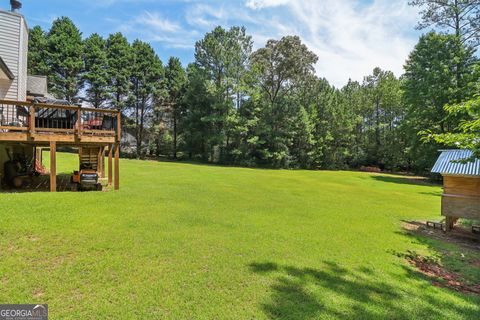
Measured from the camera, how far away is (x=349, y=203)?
445 inches

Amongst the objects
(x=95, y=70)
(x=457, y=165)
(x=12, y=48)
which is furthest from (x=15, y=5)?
(x=95, y=70)

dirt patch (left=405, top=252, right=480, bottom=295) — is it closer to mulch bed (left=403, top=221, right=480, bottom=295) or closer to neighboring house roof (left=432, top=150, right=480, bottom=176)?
mulch bed (left=403, top=221, right=480, bottom=295)

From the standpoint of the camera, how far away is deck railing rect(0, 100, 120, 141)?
28.7 feet

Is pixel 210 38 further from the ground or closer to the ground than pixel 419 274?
further from the ground

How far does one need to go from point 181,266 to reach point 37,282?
1948 millimetres

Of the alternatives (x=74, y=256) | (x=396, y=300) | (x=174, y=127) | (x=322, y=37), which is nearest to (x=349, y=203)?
(x=396, y=300)

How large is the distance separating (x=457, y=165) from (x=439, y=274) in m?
4.50


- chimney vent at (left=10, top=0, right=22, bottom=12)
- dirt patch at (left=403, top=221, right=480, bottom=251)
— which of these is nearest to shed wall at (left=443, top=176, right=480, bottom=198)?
dirt patch at (left=403, top=221, right=480, bottom=251)

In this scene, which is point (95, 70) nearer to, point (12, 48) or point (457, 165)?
point (12, 48)

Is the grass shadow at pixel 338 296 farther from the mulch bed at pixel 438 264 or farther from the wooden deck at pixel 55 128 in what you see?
the wooden deck at pixel 55 128

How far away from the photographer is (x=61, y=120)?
429 inches

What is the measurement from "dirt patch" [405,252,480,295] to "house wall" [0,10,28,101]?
1461cm

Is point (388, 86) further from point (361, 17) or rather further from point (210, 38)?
point (361, 17)

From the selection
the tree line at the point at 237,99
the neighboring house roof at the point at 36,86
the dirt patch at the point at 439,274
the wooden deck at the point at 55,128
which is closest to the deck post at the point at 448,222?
the dirt patch at the point at 439,274
